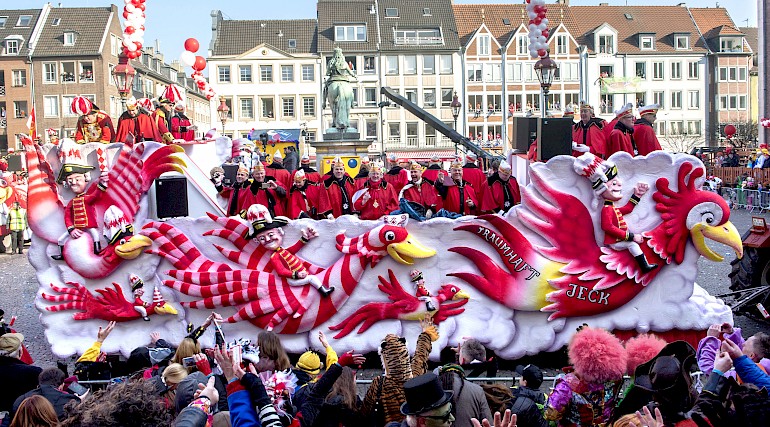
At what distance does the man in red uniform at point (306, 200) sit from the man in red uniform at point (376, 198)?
440mm

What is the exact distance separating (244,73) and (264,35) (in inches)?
124

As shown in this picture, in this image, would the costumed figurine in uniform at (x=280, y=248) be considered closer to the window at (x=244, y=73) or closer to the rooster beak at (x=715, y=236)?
the rooster beak at (x=715, y=236)

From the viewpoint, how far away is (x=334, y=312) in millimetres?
9695

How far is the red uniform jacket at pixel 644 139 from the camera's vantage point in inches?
426

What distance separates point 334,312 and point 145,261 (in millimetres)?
2273

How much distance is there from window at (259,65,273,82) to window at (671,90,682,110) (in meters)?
28.2

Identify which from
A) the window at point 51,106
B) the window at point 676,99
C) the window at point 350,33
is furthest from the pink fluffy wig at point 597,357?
the window at point 676,99

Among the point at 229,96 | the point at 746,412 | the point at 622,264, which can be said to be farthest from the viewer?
the point at 229,96

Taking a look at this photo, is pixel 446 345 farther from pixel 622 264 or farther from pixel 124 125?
pixel 124 125

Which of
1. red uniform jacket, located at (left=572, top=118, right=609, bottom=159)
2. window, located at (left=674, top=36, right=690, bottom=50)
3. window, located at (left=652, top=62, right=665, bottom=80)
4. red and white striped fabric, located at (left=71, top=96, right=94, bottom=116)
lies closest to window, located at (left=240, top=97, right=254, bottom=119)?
window, located at (left=652, top=62, right=665, bottom=80)

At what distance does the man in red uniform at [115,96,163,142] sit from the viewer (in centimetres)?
1313

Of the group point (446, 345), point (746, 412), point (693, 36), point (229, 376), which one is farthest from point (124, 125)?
point (693, 36)

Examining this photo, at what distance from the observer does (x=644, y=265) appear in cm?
934

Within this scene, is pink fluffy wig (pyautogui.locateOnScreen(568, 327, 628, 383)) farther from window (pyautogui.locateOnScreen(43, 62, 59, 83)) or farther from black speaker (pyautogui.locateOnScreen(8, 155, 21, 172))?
window (pyautogui.locateOnScreen(43, 62, 59, 83))
